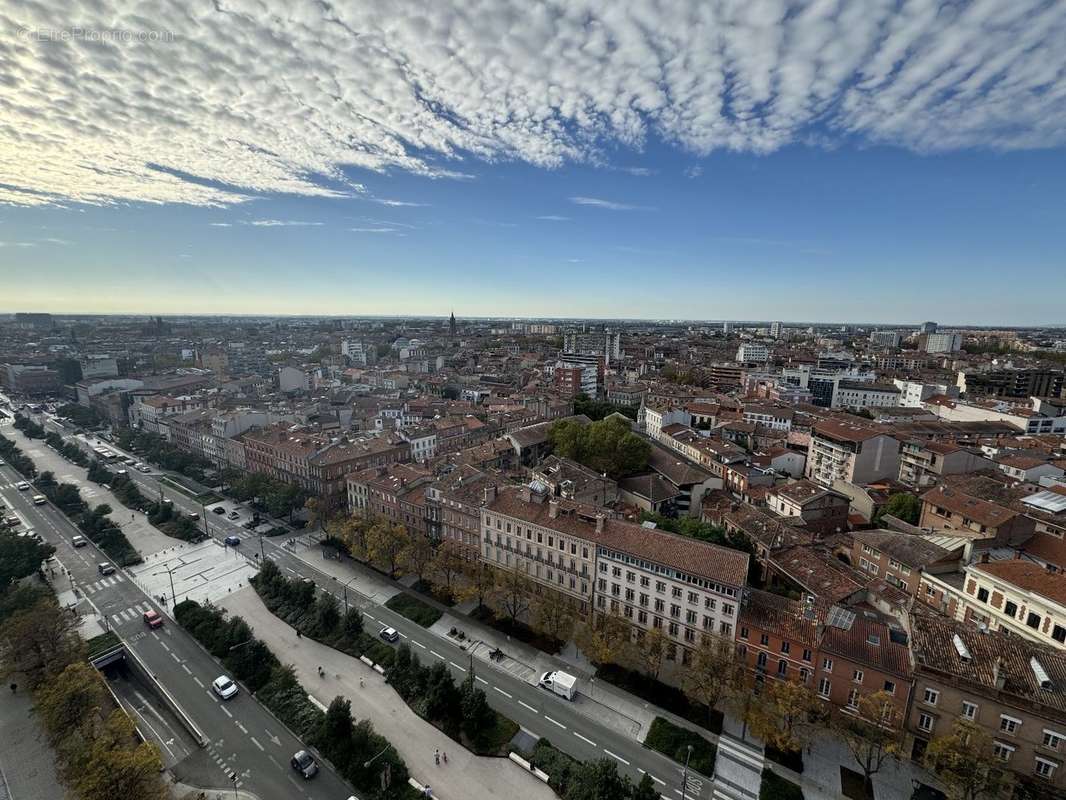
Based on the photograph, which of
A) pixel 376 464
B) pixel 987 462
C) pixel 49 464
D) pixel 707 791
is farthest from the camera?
pixel 49 464

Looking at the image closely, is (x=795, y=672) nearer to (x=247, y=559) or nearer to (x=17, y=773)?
(x=17, y=773)

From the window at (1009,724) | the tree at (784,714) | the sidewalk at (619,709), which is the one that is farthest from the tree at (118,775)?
the window at (1009,724)

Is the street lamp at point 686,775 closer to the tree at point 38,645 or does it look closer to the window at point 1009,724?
the window at point 1009,724

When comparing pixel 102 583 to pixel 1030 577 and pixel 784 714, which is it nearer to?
pixel 784 714

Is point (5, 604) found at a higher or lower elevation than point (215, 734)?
higher

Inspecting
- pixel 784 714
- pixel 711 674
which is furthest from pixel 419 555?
pixel 784 714

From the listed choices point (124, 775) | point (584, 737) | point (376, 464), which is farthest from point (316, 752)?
point (376, 464)

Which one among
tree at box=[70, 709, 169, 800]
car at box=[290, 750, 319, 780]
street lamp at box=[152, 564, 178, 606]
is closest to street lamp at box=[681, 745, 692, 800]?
car at box=[290, 750, 319, 780]
